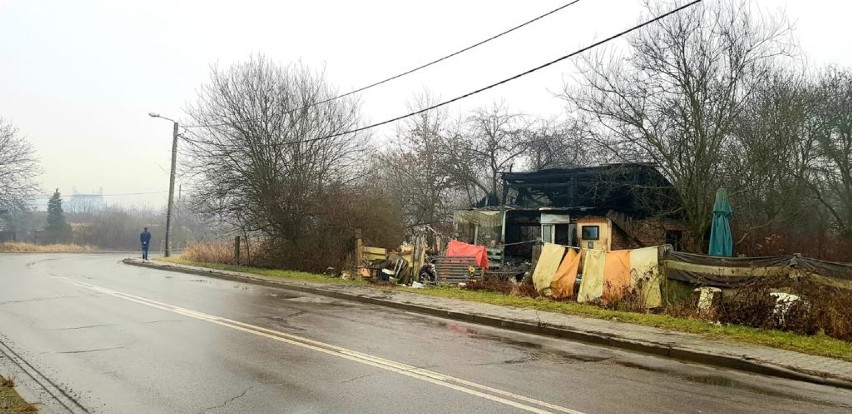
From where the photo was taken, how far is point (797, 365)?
24.9ft

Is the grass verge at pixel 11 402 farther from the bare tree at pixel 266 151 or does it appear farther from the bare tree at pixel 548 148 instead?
the bare tree at pixel 548 148

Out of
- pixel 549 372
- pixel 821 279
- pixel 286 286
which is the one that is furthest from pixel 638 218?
pixel 549 372

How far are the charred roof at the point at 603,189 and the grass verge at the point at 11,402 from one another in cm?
1706

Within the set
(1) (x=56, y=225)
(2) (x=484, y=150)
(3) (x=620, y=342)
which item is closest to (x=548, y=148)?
(2) (x=484, y=150)

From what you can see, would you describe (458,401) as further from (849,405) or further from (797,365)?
(797,365)

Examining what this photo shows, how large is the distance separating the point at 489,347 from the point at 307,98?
18.6 meters

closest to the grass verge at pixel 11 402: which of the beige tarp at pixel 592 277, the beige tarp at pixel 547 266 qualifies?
the beige tarp at pixel 592 277

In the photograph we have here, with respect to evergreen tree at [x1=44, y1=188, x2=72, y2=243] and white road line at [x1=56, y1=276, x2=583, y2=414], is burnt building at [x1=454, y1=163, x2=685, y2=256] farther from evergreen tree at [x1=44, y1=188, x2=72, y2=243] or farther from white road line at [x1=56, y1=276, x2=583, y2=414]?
evergreen tree at [x1=44, y1=188, x2=72, y2=243]

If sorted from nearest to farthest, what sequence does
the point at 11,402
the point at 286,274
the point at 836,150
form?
the point at 11,402 → the point at 286,274 → the point at 836,150

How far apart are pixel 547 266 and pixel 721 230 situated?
457cm

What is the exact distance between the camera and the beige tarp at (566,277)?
46.8ft

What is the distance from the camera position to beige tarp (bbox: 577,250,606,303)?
1352cm

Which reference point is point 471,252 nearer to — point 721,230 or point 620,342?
point 721,230

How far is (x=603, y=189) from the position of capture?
20766 millimetres
